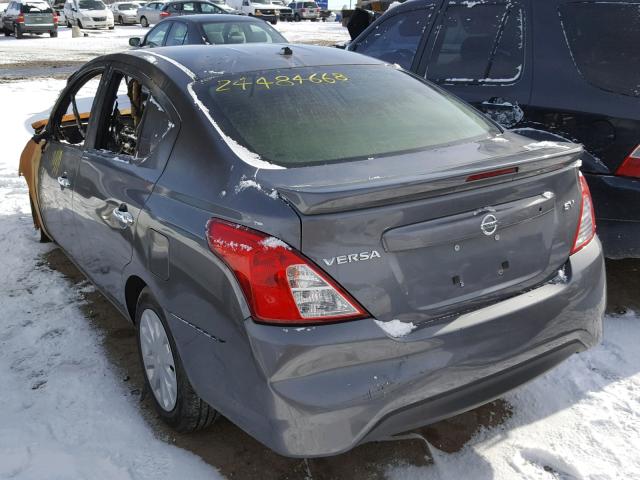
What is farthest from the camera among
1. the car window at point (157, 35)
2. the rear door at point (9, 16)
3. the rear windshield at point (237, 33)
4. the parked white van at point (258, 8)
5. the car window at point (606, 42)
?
the parked white van at point (258, 8)

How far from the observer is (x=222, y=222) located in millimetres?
2225

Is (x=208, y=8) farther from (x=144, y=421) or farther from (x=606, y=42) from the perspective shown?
(x=144, y=421)

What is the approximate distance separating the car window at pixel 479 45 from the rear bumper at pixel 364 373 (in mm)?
2331

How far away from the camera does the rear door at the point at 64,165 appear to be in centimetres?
365

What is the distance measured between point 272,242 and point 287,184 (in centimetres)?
25

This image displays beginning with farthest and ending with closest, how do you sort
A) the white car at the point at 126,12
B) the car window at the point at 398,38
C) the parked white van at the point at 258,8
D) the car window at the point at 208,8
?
the white car at the point at 126,12 → the parked white van at the point at 258,8 → the car window at the point at 208,8 → the car window at the point at 398,38

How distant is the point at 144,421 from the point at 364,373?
131 cm

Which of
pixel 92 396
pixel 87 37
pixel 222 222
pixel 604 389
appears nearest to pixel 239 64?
pixel 222 222

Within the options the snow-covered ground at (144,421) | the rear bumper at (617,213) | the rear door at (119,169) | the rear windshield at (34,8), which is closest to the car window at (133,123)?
the rear door at (119,169)

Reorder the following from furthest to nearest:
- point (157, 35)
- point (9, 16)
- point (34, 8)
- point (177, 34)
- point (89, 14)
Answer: point (89, 14)
point (9, 16)
point (34, 8)
point (157, 35)
point (177, 34)

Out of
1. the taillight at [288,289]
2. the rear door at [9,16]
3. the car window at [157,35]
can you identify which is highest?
the taillight at [288,289]

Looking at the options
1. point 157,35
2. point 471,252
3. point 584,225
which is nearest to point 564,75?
point 584,225

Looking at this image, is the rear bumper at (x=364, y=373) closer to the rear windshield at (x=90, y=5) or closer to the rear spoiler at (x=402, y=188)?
the rear spoiler at (x=402, y=188)

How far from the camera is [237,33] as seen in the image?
32.3ft
